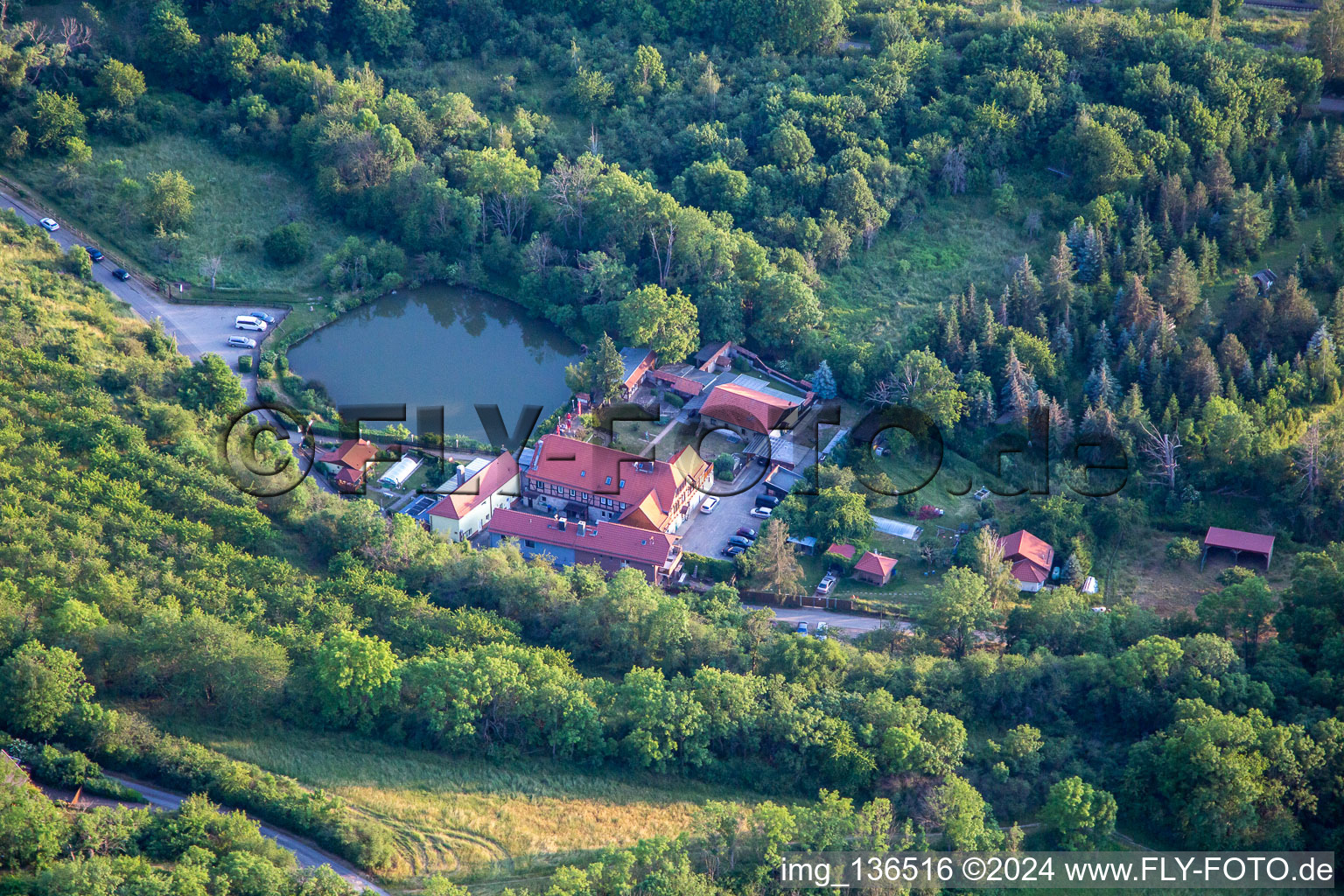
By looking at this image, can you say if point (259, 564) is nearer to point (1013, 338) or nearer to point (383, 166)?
point (383, 166)

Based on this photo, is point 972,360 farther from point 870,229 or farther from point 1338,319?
point 1338,319

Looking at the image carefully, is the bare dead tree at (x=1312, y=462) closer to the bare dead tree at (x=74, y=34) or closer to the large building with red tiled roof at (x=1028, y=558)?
the large building with red tiled roof at (x=1028, y=558)

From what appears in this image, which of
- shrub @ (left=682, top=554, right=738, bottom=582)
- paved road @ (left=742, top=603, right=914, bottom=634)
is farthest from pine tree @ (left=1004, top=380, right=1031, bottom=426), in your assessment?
shrub @ (left=682, top=554, right=738, bottom=582)

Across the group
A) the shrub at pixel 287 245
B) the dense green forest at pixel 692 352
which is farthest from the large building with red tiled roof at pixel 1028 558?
the shrub at pixel 287 245

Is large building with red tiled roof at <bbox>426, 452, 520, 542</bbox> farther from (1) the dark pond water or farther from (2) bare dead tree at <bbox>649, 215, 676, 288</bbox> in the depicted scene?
(2) bare dead tree at <bbox>649, 215, 676, 288</bbox>

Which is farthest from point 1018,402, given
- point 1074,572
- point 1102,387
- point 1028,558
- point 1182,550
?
point 1182,550

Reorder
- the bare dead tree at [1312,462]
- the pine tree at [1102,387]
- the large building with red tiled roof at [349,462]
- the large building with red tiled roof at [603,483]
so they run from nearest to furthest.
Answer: the bare dead tree at [1312,462]
the large building with red tiled roof at [603,483]
the large building with red tiled roof at [349,462]
the pine tree at [1102,387]
